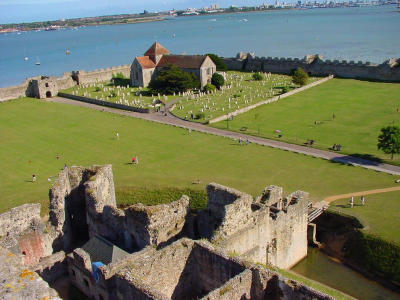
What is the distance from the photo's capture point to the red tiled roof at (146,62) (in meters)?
71.1

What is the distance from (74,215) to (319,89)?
159 ft

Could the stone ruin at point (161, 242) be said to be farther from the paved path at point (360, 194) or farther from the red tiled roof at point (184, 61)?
the red tiled roof at point (184, 61)

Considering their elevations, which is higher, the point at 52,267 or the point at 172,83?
the point at 172,83

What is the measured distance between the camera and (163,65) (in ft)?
239

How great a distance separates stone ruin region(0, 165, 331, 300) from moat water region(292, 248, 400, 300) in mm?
743

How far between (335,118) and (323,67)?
30193mm

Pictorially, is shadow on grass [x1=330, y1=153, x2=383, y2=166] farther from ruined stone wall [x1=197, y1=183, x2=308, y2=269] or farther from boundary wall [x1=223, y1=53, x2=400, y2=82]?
boundary wall [x1=223, y1=53, x2=400, y2=82]

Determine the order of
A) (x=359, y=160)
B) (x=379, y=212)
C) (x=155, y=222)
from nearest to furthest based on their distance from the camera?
1. (x=155, y=222)
2. (x=379, y=212)
3. (x=359, y=160)

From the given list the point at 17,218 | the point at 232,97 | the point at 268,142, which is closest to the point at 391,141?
the point at 268,142

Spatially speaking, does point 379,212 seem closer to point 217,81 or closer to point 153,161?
point 153,161

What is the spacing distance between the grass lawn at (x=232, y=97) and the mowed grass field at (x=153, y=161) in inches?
272

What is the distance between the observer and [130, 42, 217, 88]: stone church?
6856 centimetres

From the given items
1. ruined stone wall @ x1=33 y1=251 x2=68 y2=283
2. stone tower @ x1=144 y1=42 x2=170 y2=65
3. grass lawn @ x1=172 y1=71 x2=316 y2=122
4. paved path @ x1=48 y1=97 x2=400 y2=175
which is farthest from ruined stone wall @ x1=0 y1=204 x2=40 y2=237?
stone tower @ x1=144 y1=42 x2=170 y2=65

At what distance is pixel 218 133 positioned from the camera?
43.4 m
